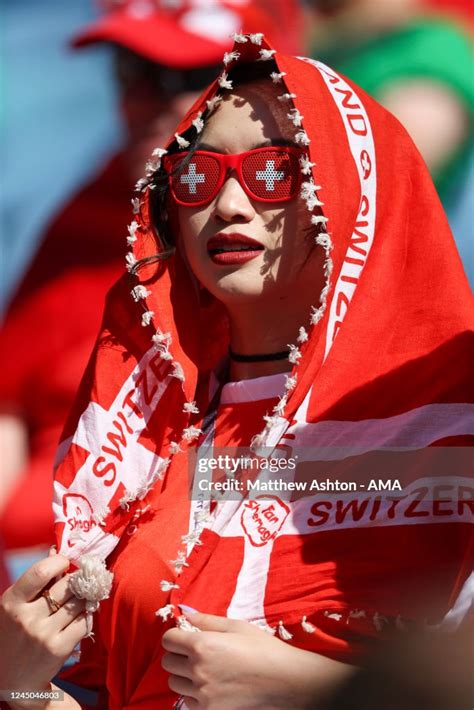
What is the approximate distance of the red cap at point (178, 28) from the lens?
156 inches

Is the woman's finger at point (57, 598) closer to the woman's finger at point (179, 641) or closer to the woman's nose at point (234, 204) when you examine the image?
the woman's finger at point (179, 641)

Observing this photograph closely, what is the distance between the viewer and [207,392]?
2.42m

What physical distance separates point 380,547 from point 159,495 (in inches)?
17.0

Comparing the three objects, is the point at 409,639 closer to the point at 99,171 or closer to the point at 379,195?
the point at 379,195

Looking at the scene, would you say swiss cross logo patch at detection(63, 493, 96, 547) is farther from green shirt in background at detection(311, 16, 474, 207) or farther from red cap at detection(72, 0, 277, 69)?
green shirt in background at detection(311, 16, 474, 207)

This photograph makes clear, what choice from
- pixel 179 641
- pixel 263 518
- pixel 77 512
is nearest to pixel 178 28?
pixel 77 512

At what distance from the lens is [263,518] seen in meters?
2.13

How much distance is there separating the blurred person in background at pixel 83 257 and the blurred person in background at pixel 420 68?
1.30 feet

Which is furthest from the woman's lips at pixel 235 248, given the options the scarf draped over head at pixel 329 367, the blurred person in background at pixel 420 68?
the blurred person in background at pixel 420 68

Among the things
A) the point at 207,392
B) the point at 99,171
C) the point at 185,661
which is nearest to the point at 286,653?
the point at 185,661

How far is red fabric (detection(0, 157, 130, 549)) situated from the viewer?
12.8ft

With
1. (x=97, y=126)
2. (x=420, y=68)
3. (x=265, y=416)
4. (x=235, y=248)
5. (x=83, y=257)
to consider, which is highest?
(x=97, y=126)

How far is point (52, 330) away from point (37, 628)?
85.0 inches

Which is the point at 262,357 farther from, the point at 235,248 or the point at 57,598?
the point at 57,598
